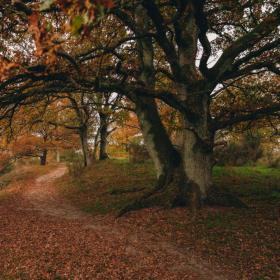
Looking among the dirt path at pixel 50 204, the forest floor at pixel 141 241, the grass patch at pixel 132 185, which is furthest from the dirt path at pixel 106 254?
the grass patch at pixel 132 185

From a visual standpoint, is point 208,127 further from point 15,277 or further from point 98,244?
point 15,277

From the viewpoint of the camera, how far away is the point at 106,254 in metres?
8.03

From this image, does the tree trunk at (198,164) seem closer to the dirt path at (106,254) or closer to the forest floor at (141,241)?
the forest floor at (141,241)

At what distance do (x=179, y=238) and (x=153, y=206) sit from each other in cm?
305

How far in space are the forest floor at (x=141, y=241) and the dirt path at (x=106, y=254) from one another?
0.07 feet

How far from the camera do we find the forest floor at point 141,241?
716cm

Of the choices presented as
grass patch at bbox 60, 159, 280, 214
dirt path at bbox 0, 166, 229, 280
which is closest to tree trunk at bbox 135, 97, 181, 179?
grass patch at bbox 60, 159, 280, 214

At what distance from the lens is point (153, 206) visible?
12.2 metres

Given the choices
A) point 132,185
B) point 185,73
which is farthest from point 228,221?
point 132,185

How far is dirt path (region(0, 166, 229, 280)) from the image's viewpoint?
700cm

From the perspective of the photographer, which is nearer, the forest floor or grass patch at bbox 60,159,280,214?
the forest floor

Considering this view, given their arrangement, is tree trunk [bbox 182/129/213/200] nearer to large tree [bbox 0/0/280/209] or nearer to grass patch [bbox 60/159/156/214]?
large tree [bbox 0/0/280/209]

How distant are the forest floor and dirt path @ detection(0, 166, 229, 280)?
0.07 feet

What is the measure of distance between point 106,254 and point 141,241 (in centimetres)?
143
